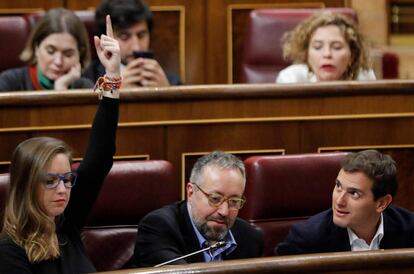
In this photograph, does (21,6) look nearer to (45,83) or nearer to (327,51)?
(45,83)

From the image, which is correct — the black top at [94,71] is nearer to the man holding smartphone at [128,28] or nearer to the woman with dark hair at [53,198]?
the man holding smartphone at [128,28]

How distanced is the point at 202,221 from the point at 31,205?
0.19 metres

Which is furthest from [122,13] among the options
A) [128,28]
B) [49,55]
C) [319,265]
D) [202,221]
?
[319,265]

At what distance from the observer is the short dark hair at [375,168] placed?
44.6 inches

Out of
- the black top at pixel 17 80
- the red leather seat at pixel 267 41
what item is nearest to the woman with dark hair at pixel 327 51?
the red leather seat at pixel 267 41

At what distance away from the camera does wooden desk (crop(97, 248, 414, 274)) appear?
0.84 metres

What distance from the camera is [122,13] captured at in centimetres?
154

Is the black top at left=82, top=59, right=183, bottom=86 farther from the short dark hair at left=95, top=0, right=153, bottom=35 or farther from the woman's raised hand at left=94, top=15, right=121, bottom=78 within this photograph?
the woman's raised hand at left=94, top=15, right=121, bottom=78

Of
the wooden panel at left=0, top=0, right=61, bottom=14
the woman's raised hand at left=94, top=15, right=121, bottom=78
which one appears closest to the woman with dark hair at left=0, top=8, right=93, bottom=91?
the wooden panel at left=0, top=0, right=61, bottom=14

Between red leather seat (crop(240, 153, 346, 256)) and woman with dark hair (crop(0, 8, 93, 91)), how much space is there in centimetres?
37

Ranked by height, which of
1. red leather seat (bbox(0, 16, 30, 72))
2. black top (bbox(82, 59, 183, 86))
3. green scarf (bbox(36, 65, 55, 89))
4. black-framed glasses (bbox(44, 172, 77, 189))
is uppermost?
red leather seat (bbox(0, 16, 30, 72))

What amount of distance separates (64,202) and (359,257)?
0.28 metres

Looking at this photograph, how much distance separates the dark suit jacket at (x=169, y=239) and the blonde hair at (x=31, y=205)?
12cm

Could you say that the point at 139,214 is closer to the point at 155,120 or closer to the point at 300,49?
the point at 155,120
